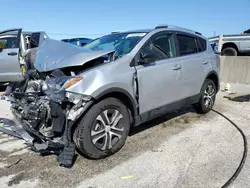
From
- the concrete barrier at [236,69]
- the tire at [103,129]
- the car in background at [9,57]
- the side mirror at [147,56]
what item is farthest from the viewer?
the concrete barrier at [236,69]

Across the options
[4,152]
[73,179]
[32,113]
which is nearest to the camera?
[73,179]

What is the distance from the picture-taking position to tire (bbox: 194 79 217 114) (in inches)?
221

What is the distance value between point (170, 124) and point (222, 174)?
2.03m

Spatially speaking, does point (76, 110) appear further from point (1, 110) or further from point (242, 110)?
point (242, 110)

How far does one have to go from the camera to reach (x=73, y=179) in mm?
3162

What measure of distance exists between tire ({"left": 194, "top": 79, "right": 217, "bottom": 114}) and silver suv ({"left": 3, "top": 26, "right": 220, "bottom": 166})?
89cm

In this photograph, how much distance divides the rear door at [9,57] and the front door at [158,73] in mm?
5298

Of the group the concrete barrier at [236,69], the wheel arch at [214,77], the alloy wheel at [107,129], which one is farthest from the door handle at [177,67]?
the concrete barrier at [236,69]

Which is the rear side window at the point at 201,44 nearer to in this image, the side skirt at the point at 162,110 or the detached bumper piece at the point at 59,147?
the side skirt at the point at 162,110

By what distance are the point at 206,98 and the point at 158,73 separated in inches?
81.1

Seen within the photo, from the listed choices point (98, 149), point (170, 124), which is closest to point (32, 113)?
point (98, 149)

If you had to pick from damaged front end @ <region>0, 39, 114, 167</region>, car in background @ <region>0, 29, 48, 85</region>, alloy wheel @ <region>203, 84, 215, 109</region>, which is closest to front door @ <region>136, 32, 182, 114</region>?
damaged front end @ <region>0, 39, 114, 167</region>

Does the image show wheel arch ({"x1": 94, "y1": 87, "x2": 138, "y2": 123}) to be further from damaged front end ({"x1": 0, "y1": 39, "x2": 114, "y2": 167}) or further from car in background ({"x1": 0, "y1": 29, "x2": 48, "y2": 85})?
car in background ({"x1": 0, "y1": 29, "x2": 48, "y2": 85})

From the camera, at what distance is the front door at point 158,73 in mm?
4027
